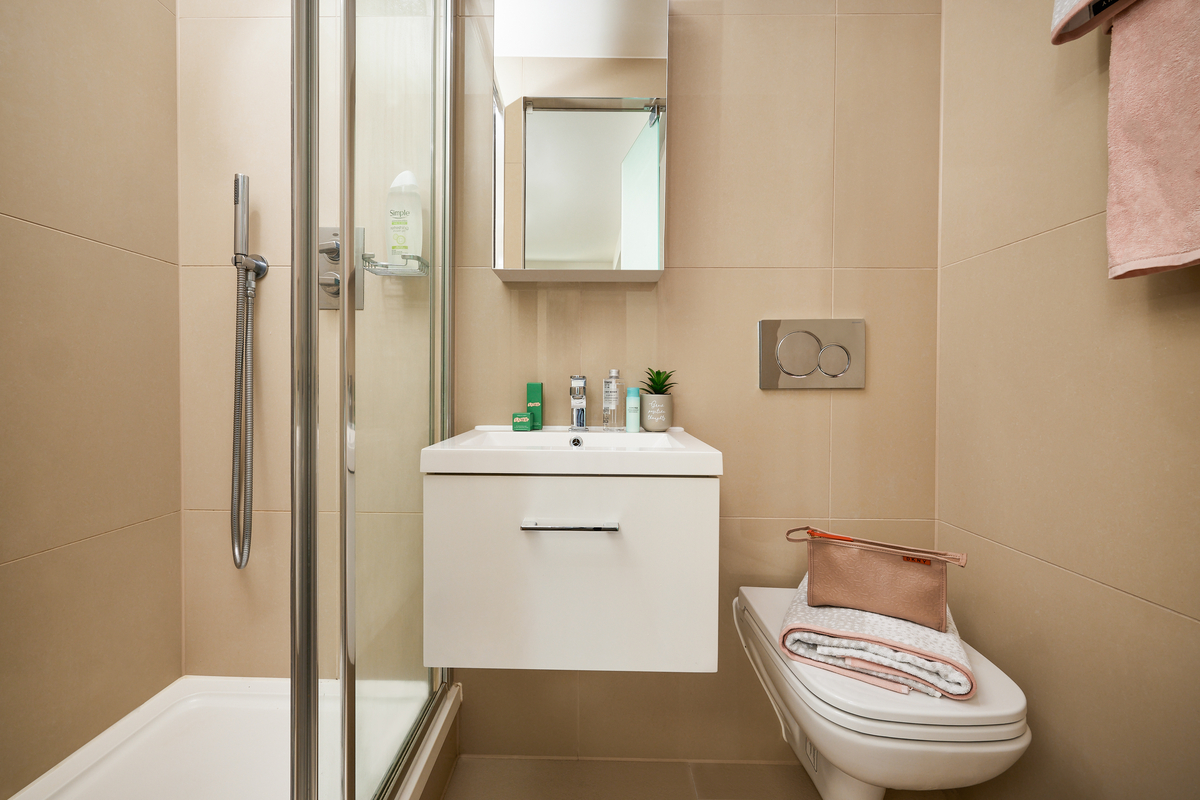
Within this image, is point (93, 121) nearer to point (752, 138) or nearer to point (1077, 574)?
point (752, 138)

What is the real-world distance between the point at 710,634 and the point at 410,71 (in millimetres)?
1137

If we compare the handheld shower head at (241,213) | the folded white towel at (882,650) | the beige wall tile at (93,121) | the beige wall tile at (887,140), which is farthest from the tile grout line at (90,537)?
the beige wall tile at (887,140)

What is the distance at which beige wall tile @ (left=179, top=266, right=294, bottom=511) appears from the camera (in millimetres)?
1259

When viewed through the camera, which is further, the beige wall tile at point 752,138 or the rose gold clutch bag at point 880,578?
the beige wall tile at point 752,138

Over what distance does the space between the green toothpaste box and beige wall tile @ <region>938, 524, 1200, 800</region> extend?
3.46ft

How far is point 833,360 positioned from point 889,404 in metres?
0.18

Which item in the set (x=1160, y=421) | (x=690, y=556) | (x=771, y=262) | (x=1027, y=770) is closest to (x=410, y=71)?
(x=771, y=262)

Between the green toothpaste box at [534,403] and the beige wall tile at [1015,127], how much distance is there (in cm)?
106

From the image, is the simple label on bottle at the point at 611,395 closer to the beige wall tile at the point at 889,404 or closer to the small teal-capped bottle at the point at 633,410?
the small teal-capped bottle at the point at 633,410

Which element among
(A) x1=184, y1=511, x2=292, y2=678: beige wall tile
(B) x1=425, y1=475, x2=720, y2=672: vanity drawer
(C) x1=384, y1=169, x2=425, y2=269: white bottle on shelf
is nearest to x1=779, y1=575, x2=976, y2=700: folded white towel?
(B) x1=425, y1=475, x2=720, y2=672: vanity drawer

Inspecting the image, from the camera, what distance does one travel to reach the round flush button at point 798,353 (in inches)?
51.3

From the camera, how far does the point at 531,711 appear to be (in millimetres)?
1315

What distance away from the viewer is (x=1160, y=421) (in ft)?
2.58

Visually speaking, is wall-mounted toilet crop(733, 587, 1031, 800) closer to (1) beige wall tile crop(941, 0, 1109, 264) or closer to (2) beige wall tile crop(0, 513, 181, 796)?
(1) beige wall tile crop(941, 0, 1109, 264)
